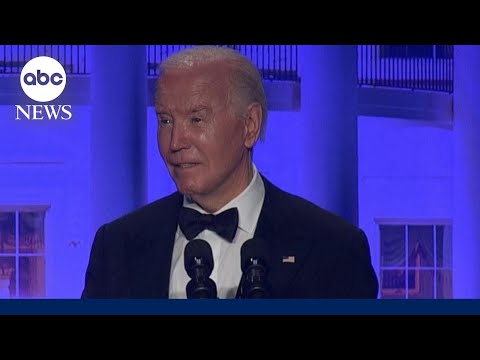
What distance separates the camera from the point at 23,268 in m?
4.50

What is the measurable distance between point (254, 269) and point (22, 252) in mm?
1304

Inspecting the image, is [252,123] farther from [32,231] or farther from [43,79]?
[32,231]

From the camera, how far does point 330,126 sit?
180 inches

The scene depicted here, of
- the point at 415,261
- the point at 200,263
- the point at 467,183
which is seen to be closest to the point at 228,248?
the point at 200,263

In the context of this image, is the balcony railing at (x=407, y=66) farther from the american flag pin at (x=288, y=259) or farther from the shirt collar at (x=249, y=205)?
the american flag pin at (x=288, y=259)

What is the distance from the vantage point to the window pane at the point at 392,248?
4.53 metres

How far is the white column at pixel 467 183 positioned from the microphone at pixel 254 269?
1.06 metres

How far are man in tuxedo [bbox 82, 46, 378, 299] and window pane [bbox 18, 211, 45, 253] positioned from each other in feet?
0.96

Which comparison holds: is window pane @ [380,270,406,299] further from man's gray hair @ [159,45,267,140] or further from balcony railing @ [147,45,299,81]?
balcony railing @ [147,45,299,81]

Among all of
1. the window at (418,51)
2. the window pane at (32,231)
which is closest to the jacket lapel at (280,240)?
the window at (418,51)

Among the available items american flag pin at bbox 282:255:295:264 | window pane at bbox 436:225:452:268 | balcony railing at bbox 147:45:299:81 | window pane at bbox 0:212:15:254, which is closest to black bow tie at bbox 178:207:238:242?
american flag pin at bbox 282:255:295:264
